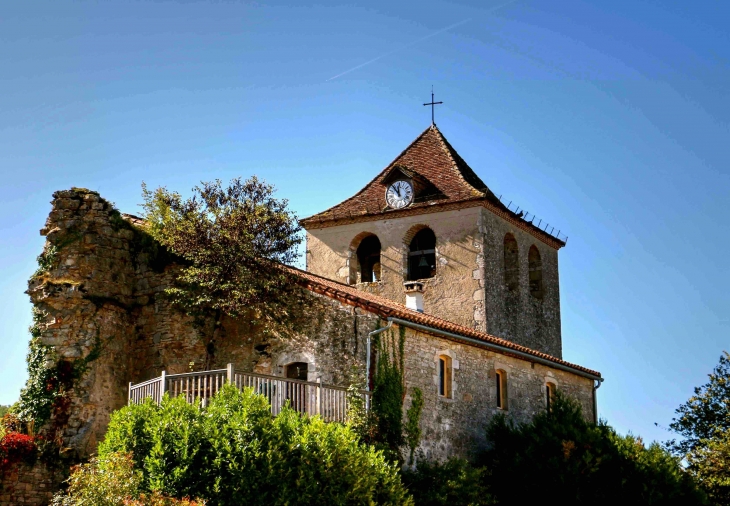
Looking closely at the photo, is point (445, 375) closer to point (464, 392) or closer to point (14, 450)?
point (464, 392)

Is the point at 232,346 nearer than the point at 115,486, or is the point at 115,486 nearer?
the point at 115,486

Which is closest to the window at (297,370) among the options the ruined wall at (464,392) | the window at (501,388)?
the ruined wall at (464,392)

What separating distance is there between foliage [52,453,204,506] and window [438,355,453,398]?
8.31 m

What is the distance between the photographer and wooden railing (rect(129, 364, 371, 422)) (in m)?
20.0

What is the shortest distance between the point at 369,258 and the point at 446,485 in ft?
43.8

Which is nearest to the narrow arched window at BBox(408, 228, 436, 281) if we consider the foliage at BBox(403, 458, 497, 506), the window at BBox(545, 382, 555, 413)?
the window at BBox(545, 382, 555, 413)

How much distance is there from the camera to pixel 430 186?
33156mm

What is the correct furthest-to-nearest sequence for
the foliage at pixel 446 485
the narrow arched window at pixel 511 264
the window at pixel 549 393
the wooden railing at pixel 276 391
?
the narrow arched window at pixel 511 264 → the window at pixel 549 393 → the foliage at pixel 446 485 → the wooden railing at pixel 276 391

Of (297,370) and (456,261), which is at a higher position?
(456,261)

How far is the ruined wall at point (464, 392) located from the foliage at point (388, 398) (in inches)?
21.5

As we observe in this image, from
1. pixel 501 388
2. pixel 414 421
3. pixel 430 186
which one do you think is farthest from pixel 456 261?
pixel 414 421

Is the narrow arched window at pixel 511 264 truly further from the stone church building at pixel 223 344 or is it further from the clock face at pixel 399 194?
the clock face at pixel 399 194

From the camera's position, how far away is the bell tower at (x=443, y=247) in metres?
31.6

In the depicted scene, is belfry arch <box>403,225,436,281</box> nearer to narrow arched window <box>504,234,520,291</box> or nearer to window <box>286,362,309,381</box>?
narrow arched window <box>504,234,520,291</box>
